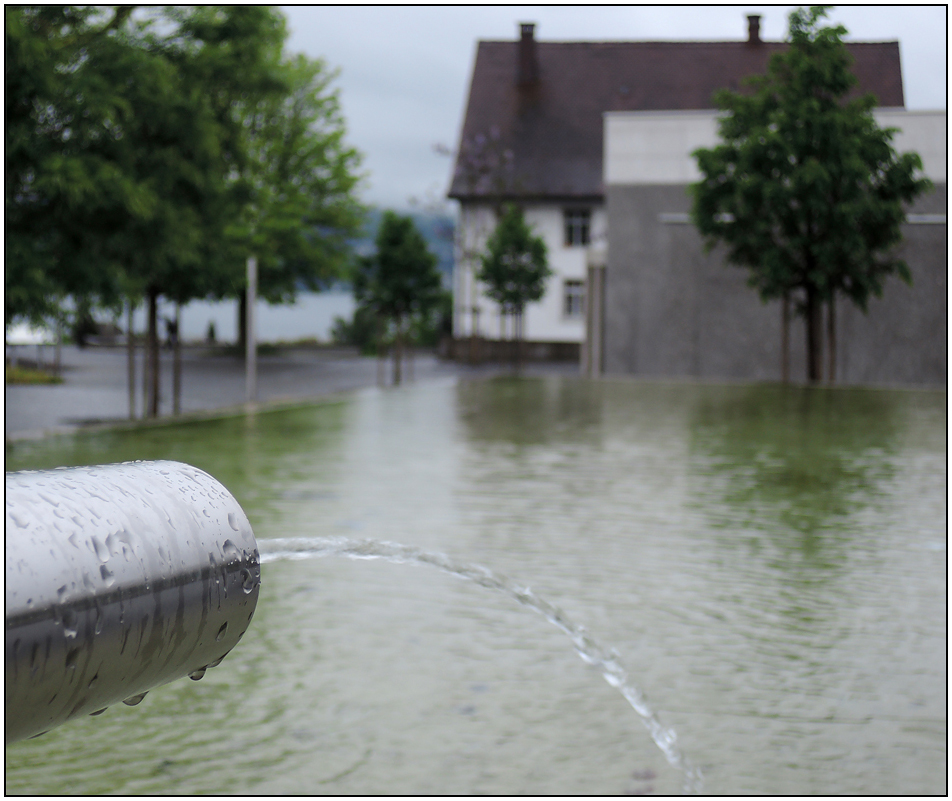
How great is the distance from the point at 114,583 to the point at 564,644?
153 inches

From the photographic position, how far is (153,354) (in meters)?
16.6

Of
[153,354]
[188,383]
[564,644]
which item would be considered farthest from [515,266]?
[564,644]

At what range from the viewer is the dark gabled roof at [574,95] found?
48906 millimetres

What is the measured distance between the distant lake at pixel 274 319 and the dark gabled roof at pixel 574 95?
7.93m

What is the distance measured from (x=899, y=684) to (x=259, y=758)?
2.27 meters

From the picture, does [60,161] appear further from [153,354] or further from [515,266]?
[515,266]

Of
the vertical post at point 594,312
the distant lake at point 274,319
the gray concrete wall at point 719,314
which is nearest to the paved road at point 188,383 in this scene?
the distant lake at point 274,319

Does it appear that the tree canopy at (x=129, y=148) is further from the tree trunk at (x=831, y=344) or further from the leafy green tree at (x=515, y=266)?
the leafy green tree at (x=515, y=266)

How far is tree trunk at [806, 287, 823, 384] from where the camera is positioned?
26.0 m

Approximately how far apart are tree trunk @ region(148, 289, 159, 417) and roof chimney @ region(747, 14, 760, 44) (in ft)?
133

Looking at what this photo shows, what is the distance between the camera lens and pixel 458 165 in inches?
1935

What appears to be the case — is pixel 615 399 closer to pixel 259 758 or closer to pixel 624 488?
pixel 624 488

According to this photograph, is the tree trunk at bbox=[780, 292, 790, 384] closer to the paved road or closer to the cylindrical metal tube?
the paved road

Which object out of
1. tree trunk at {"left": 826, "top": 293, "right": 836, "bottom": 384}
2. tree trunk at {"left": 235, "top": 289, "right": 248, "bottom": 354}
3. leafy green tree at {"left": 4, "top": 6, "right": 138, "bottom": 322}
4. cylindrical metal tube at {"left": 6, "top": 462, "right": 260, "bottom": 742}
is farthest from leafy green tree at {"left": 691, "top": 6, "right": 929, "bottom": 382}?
cylindrical metal tube at {"left": 6, "top": 462, "right": 260, "bottom": 742}
